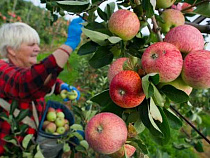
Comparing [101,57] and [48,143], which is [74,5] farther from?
[48,143]

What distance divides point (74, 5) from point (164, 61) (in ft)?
0.93

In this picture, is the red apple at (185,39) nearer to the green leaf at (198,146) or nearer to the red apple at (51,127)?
the green leaf at (198,146)

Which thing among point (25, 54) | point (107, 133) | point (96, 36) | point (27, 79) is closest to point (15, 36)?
point (25, 54)

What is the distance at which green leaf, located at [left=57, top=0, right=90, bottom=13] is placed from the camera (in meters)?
0.56

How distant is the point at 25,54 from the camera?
199 cm

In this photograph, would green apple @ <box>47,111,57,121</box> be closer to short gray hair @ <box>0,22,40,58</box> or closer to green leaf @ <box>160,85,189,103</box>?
short gray hair @ <box>0,22,40,58</box>

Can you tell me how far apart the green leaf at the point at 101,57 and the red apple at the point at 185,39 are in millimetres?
181

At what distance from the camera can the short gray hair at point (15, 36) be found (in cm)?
196

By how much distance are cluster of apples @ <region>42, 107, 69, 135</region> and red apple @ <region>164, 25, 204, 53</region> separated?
5.57 ft

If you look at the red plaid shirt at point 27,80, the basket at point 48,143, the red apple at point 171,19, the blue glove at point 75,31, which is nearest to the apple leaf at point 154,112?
the red apple at point 171,19

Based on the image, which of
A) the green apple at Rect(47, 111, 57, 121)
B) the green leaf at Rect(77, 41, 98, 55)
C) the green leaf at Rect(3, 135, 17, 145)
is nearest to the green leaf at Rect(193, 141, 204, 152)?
the green leaf at Rect(77, 41, 98, 55)

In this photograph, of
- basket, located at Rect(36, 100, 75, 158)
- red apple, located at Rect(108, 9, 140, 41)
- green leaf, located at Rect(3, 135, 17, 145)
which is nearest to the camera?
red apple, located at Rect(108, 9, 140, 41)

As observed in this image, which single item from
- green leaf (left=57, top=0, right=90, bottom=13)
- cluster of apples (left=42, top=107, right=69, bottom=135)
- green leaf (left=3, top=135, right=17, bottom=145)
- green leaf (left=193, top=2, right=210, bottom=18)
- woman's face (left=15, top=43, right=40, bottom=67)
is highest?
green leaf (left=193, top=2, right=210, bottom=18)

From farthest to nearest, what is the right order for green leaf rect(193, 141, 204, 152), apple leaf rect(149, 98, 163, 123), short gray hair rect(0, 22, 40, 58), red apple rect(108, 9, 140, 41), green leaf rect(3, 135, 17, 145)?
short gray hair rect(0, 22, 40, 58) → green leaf rect(3, 135, 17, 145) → green leaf rect(193, 141, 204, 152) → red apple rect(108, 9, 140, 41) → apple leaf rect(149, 98, 163, 123)
